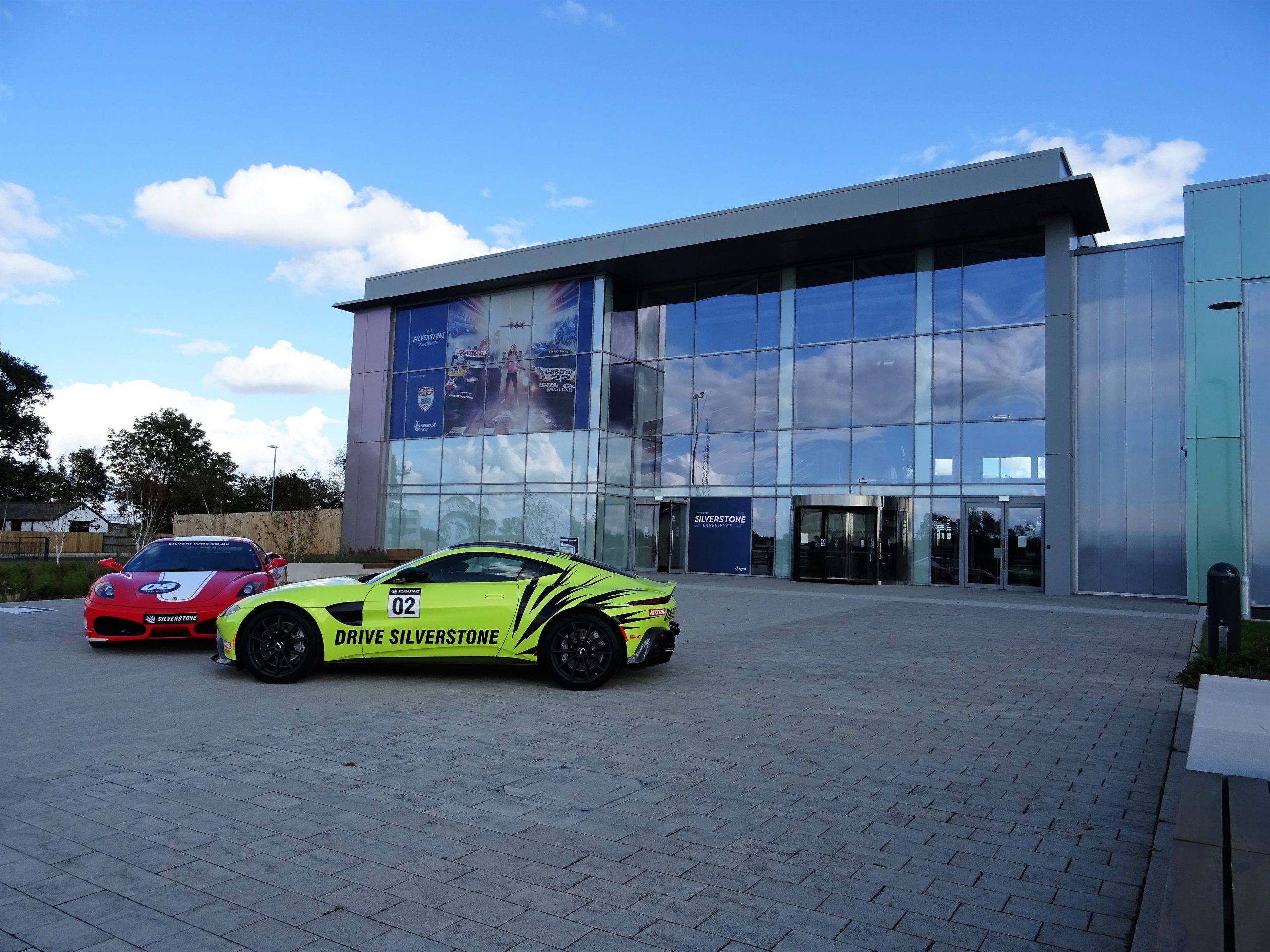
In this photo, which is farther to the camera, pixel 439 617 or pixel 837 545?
pixel 837 545

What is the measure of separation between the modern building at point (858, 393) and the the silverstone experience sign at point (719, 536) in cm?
8

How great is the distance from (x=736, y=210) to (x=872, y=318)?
17.0ft

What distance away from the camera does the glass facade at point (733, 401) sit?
25266 millimetres

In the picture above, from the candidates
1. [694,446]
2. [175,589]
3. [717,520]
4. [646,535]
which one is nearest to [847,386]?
[694,446]

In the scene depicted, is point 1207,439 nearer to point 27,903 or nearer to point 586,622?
point 586,622

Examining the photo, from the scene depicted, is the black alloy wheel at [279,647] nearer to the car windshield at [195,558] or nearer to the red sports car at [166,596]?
the red sports car at [166,596]

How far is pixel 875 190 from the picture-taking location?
24.5 m

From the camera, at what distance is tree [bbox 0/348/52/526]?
171 feet

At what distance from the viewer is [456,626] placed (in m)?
8.81

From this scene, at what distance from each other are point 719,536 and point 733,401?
4.41 metres

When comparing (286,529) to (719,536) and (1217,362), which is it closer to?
(719,536)

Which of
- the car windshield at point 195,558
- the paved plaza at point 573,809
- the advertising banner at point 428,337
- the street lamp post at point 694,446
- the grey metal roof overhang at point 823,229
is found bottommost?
the paved plaza at point 573,809

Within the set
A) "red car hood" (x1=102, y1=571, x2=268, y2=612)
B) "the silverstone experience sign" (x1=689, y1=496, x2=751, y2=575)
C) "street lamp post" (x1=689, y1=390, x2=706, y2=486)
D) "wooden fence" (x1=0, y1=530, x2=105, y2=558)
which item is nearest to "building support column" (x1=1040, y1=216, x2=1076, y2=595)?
"the silverstone experience sign" (x1=689, y1=496, x2=751, y2=575)

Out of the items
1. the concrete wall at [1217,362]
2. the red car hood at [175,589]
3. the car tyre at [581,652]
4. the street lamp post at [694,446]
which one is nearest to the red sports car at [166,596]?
the red car hood at [175,589]
